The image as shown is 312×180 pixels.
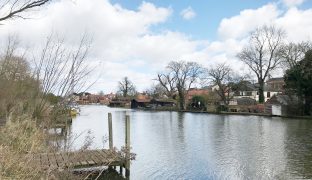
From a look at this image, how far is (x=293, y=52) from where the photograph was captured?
47.9m

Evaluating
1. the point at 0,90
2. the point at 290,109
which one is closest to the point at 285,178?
the point at 0,90

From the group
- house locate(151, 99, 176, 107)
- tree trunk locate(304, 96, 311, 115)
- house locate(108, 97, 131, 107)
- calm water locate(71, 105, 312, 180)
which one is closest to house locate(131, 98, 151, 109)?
house locate(151, 99, 176, 107)

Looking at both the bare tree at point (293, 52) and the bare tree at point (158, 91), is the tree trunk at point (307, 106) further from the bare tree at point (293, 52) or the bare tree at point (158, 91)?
the bare tree at point (158, 91)

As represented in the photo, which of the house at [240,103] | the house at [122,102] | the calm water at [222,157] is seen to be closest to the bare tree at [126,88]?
the house at [122,102]

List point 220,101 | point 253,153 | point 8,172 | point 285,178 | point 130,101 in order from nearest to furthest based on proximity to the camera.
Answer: point 8,172
point 285,178
point 253,153
point 220,101
point 130,101

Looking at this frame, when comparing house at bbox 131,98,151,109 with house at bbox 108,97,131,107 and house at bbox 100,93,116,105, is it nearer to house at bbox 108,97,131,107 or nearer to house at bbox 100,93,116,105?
house at bbox 108,97,131,107

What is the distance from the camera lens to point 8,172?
529cm

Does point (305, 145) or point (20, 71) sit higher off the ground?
point (20, 71)

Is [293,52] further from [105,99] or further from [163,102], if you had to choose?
[105,99]

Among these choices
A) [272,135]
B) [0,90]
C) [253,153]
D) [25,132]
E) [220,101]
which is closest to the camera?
[25,132]

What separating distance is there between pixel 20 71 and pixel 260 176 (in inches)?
334

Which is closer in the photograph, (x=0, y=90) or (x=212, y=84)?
(x=0, y=90)

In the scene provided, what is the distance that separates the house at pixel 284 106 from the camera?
45209 mm

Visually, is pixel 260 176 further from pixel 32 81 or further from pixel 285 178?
pixel 32 81
